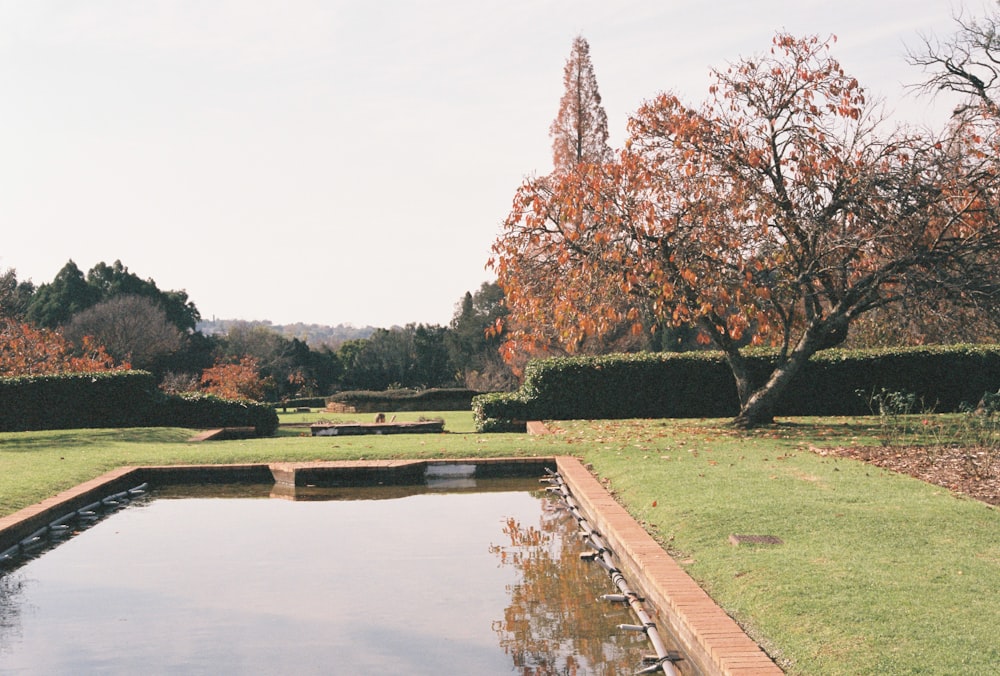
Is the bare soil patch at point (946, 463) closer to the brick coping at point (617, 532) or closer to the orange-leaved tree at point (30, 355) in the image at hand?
the brick coping at point (617, 532)

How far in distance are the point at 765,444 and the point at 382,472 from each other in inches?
223

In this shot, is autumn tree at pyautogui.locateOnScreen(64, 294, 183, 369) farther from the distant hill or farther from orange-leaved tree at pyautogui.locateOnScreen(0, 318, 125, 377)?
the distant hill

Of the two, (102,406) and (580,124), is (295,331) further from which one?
(102,406)

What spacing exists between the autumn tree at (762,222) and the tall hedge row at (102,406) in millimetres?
8035

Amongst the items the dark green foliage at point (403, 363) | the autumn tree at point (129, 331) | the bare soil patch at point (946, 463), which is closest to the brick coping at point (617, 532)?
the bare soil patch at point (946, 463)

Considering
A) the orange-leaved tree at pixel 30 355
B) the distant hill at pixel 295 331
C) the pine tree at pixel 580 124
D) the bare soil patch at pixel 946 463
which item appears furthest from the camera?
the distant hill at pixel 295 331

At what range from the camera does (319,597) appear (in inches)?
280

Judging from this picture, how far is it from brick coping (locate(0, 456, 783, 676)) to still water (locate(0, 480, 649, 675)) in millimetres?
324

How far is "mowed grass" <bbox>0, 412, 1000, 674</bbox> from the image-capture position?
489 centimetres

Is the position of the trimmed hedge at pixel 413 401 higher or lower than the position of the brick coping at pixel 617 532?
higher

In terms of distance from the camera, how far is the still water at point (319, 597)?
577cm

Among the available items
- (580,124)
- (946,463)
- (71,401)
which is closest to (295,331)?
(580,124)

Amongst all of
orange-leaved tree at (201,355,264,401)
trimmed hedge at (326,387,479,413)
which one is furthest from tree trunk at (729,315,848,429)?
orange-leaved tree at (201,355,264,401)

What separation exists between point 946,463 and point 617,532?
5.21m
